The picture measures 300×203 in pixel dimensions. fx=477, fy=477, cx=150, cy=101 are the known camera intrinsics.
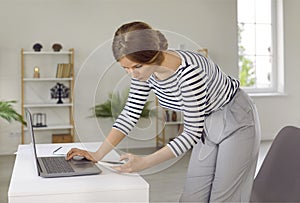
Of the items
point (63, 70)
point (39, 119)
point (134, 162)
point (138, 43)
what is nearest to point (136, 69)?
point (138, 43)

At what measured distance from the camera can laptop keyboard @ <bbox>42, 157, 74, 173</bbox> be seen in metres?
1.71

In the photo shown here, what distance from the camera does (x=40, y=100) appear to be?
614 cm

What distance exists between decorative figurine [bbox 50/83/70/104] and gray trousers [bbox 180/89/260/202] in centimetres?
426

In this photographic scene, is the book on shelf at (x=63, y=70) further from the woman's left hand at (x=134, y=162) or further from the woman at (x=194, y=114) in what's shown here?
the woman's left hand at (x=134, y=162)

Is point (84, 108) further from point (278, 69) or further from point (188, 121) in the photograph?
point (278, 69)

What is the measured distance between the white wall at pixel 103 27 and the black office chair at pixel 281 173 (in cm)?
423

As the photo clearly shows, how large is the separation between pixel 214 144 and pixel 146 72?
644 millimetres

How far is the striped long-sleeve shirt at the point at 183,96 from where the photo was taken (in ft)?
4.92

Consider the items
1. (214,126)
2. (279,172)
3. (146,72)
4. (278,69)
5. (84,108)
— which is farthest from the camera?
(278,69)

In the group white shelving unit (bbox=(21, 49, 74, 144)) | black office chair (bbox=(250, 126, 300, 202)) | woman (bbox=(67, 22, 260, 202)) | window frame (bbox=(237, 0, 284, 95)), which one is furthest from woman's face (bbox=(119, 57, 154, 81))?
window frame (bbox=(237, 0, 284, 95))

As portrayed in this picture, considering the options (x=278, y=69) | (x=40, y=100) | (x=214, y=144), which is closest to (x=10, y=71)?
(x=40, y=100)

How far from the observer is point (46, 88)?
6164 millimetres

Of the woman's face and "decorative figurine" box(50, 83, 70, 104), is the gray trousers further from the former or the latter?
"decorative figurine" box(50, 83, 70, 104)

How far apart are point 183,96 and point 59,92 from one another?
4.72 metres
